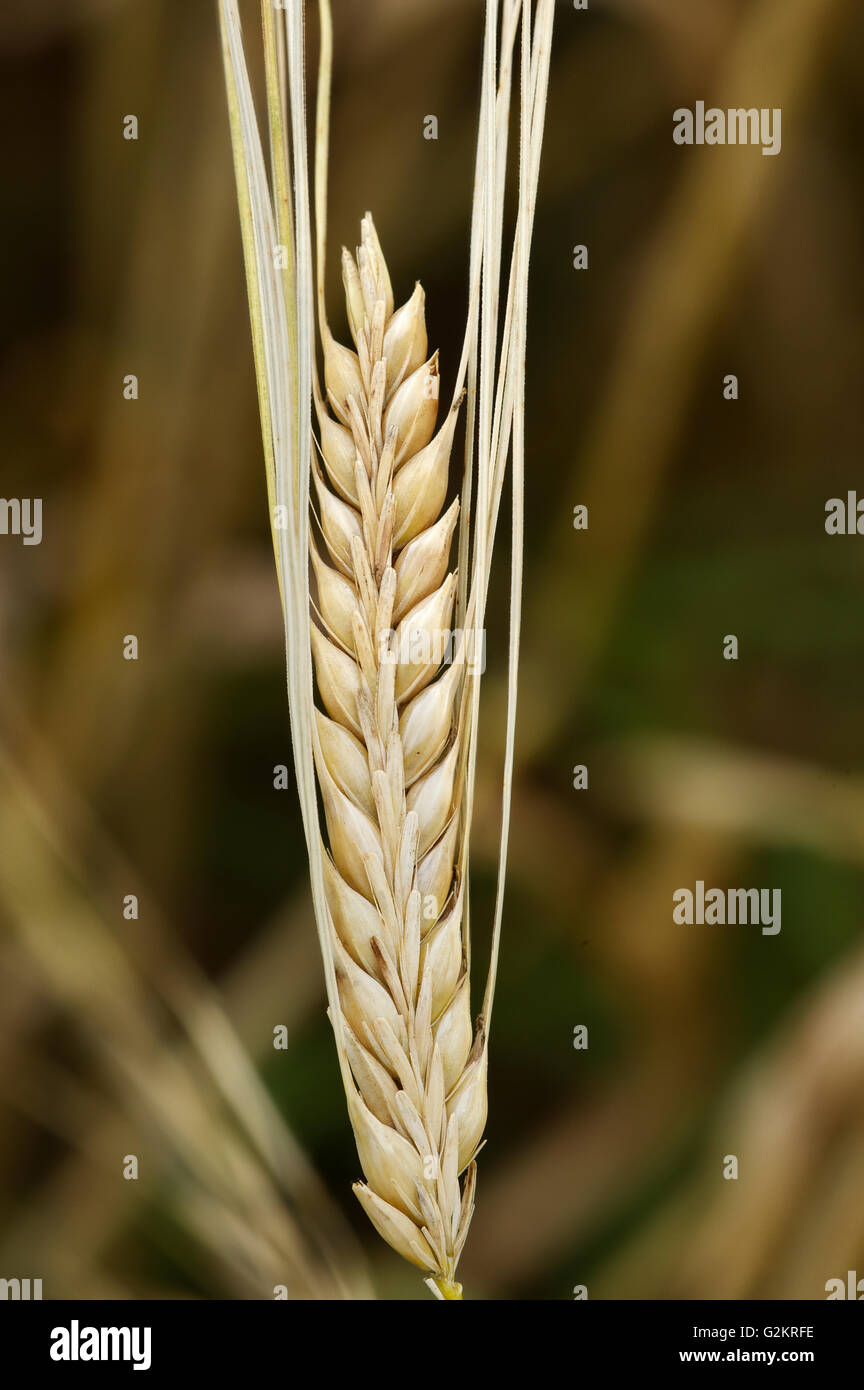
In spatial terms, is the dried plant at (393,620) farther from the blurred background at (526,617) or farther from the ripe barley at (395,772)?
the blurred background at (526,617)

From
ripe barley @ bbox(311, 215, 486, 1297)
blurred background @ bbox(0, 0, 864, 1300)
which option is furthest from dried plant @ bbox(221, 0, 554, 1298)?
blurred background @ bbox(0, 0, 864, 1300)

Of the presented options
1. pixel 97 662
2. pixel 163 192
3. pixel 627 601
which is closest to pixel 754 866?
pixel 627 601

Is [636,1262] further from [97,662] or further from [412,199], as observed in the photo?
[412,199]

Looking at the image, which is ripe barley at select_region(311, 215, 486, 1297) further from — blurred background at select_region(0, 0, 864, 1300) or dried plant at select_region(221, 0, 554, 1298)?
blurred background at select_region(0, 0, 864, 1300)

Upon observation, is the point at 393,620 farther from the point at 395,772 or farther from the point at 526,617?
the point at 526,617

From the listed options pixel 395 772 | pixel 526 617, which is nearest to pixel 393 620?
pixel 395 772
